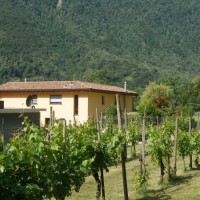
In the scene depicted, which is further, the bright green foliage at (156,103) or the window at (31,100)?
the window at (31,100)

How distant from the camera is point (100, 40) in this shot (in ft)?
427

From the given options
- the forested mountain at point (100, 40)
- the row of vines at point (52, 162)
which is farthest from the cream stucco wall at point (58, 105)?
the forested mountain at point (100, 40)

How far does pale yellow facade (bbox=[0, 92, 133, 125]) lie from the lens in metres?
35.8

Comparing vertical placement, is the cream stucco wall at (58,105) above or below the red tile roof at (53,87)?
below

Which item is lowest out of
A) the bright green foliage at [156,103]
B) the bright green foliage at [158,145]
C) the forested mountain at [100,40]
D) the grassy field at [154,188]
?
the grassy field at [154,188]

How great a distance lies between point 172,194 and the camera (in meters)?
12.8

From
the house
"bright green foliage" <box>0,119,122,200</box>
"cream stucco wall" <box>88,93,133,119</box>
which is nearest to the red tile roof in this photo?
the house

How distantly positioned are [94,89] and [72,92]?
1920 mm

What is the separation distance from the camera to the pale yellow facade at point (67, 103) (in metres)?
35.8

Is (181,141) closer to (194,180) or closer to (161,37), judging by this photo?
(194,180)

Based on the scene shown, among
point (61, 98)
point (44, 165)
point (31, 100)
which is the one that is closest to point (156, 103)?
point (61, 98)

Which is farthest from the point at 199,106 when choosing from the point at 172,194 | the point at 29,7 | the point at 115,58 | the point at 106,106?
the point at 29,7

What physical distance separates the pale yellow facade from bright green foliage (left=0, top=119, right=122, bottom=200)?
2369 centimetres

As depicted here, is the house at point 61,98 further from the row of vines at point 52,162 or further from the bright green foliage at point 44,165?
the bright green foliage at point 44,165
